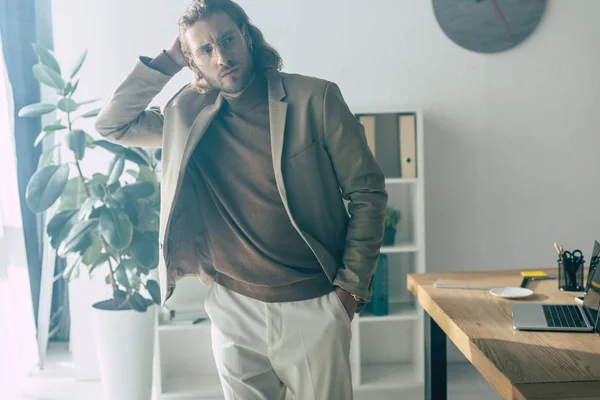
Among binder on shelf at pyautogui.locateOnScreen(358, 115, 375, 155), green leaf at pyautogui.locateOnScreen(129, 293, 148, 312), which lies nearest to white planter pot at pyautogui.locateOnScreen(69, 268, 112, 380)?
green leaf at pyautogui.locateOnScreen(129, 293, 148, 312)

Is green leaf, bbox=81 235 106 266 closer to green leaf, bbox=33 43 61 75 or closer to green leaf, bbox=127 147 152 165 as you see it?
green leaf, bbox=127 147 152 165

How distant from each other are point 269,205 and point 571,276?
1.16 m

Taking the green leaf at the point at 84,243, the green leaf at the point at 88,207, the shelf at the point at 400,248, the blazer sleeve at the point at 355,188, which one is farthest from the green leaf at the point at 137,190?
the blazer sleeve at the point at 355,188

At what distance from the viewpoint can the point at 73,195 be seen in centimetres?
311

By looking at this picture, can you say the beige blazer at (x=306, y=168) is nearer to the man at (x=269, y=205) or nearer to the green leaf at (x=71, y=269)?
the man at (x=269, y=205)

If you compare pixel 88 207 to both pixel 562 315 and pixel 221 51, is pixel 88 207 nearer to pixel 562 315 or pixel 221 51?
pixel 221 51

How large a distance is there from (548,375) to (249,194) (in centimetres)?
82

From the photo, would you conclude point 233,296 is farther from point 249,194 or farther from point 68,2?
point 68,2

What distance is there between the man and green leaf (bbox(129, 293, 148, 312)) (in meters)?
1.33

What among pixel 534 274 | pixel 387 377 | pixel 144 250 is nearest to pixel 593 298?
pixel 534 274

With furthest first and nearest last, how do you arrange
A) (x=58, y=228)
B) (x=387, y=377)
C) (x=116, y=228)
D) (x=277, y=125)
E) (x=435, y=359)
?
(x=387, y=377) < (x=58, y=228) < (x=116, y=228) < (x=435, y=359) < (x=277, y=125)

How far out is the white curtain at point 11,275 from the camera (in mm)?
3232

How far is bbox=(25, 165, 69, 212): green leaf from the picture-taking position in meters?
2.92

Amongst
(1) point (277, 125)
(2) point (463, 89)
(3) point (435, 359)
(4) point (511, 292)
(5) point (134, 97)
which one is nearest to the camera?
(1) point (277, 125)
